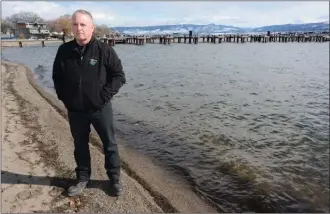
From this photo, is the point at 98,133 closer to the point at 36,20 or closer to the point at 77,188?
the point at 77,188

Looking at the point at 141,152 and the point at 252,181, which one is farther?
Answer: the point at 141,152

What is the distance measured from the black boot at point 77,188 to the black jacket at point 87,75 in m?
1.30

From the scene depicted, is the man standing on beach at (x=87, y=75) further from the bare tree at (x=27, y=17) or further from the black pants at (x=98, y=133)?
the bare tree at (x=27, y=17)

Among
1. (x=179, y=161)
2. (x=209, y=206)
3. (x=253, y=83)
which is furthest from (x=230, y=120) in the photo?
(x=253, y=83)

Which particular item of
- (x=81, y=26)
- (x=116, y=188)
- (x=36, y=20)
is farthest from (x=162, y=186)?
(x=36, y=20)

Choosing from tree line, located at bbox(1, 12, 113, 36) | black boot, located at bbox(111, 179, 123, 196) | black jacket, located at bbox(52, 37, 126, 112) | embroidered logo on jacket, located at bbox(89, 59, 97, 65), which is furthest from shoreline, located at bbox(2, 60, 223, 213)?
tree line, located at bbox(1, 12, 113, 36)

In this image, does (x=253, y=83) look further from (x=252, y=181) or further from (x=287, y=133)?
(x=252, y=181)

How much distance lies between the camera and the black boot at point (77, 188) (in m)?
4.88

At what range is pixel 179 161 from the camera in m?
9.09

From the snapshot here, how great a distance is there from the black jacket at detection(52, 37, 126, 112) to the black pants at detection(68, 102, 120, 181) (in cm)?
16

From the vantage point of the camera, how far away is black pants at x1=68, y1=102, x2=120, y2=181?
Answer: 4.62m

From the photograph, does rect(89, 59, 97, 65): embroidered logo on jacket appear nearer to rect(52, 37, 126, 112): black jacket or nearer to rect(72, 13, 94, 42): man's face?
rect(52, 37, 126, 112): black jacket

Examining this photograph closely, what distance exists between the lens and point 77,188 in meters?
4.95

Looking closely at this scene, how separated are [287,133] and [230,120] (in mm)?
2475
